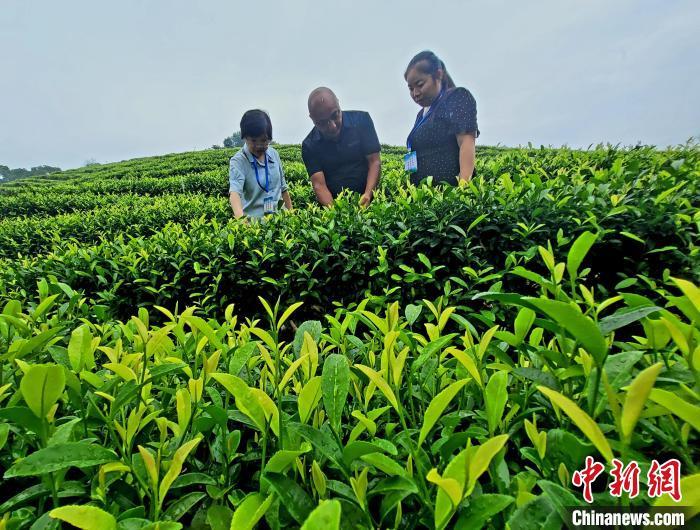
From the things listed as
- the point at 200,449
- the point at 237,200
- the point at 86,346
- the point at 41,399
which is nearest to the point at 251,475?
the point at 200,449

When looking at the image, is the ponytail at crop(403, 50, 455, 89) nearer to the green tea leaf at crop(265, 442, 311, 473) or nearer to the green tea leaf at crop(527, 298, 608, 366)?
the green tea leaf at crop(527, 298, 608, 366)

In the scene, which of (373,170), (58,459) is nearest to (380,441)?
(58,459)

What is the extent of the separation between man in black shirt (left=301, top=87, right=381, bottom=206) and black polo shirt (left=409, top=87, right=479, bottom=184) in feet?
1.59

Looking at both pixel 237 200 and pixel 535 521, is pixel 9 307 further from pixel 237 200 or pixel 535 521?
pixel 237 200

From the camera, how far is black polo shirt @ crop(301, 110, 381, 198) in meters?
4.11

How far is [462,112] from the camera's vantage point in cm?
334

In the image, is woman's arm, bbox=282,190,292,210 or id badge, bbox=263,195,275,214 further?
woman's arm, bbox=282,190,292,210

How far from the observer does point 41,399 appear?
67 centimetres

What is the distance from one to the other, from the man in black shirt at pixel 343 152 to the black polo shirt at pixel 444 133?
1.59 ft

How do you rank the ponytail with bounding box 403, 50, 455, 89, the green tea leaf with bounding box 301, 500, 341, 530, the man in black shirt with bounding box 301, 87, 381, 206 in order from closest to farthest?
the green tea leaf with bounding box 301, 500, 341, 530 < the ponytail with bounding box 403, 50, 455, 89 < the man in black shirt with bounding box 301, 87, 381, 206

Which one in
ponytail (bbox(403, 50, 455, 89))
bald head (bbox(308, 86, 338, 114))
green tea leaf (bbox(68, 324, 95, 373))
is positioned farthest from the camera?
bald head (bbox(308, 86, 338, 114))

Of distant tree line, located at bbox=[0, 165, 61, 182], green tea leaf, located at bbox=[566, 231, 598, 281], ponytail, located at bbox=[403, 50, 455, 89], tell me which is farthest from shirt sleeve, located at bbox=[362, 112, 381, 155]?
distant tree line, located at bbox=[0, 165, 61, 182]

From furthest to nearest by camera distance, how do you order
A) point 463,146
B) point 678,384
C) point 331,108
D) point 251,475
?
1. point 331,108
2. point 463,146
3. point 251,475
4. point 678,384

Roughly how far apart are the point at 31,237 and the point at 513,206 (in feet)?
21.3
